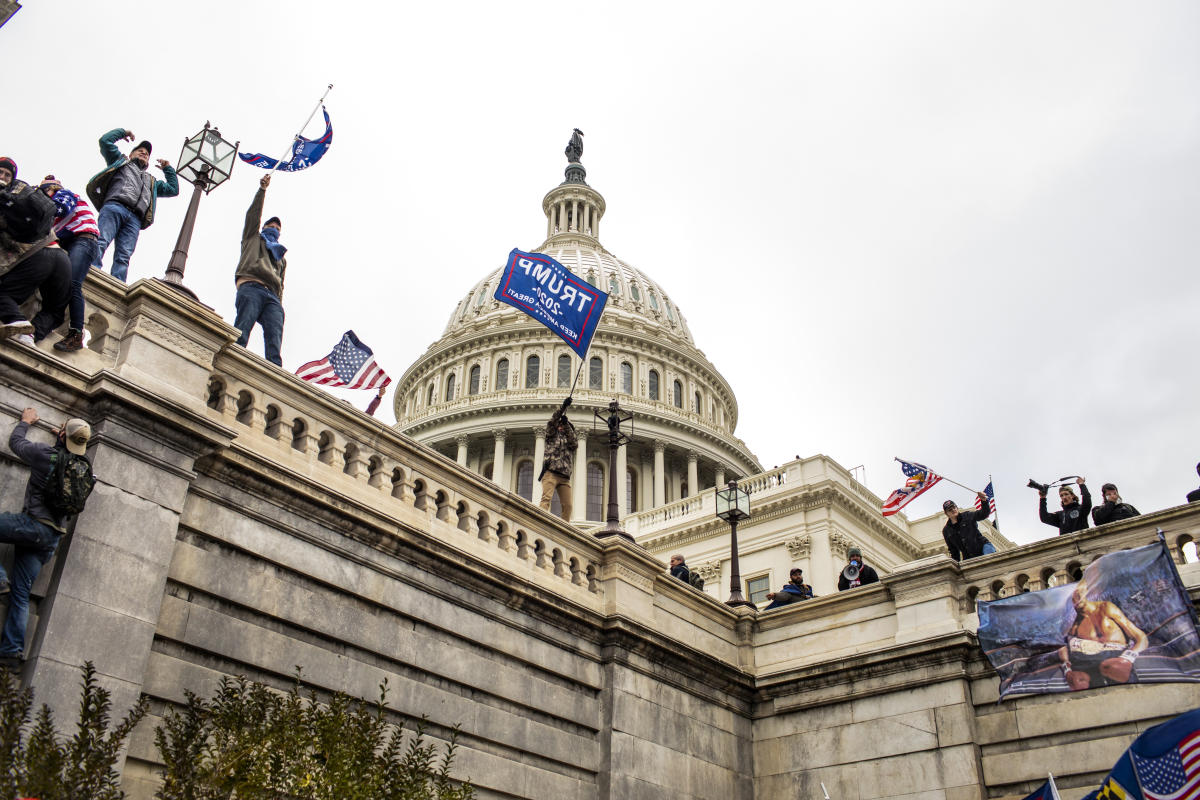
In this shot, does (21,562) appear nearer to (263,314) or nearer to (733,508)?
(263,314)

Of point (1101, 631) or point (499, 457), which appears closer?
point (1101, 631)

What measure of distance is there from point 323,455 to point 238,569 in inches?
81.2

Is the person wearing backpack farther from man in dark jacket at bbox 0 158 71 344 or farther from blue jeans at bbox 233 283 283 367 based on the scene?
blue jeans at bbox 233 283 283 367

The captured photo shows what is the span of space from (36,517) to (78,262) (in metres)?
2.82

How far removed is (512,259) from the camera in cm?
1825

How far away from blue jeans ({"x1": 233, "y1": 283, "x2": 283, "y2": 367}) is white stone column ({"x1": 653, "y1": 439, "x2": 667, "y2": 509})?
188 feet

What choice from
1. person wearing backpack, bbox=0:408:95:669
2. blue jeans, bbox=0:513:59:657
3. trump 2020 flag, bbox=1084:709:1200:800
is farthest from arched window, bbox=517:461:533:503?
blue jeans, bbox=0:513:59:657

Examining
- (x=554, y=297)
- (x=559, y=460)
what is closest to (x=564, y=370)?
(x=559, y=460)

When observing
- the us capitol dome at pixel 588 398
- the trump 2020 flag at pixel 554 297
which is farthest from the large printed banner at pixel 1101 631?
the us capitol dome at pixel 588 398

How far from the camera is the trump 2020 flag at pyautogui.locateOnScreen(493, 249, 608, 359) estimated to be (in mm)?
17875

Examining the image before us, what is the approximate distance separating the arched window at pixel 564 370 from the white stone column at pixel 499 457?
5.63 meters

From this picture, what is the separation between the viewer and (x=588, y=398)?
73.8 metres

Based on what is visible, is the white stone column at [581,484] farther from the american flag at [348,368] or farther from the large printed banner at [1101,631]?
the large printed banner at [1101,631]

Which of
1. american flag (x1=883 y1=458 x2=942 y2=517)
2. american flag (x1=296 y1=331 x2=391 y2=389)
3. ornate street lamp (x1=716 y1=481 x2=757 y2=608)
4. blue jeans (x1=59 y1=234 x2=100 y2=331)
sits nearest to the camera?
blue jeans (x1=59 y1=234 x2=100 y2=331)
